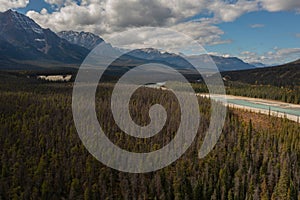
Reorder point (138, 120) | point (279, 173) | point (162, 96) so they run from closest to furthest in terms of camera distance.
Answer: point (279, 173), point (138, 120), point (162, 96)

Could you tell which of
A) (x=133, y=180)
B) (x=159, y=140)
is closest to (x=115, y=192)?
(x=133, y=180)

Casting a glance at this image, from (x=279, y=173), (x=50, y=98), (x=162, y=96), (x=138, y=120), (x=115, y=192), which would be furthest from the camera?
(x=162, y=96)

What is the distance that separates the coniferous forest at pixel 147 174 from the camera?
40.5 metres

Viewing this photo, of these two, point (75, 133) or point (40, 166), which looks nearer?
point (40, 166)

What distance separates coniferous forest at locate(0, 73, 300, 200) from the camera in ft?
133

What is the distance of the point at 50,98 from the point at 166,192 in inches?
2684

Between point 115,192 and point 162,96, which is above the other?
point 162,96

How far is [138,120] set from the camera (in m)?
73.9

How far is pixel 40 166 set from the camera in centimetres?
4334

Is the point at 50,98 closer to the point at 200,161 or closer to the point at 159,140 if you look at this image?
the point at 159,140

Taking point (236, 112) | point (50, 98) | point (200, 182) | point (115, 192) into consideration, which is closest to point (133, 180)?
point (115, 192)

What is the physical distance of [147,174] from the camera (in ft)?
151

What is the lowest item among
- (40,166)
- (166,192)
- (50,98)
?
(166,192)

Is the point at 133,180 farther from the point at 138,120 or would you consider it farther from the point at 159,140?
the point at 138,120
